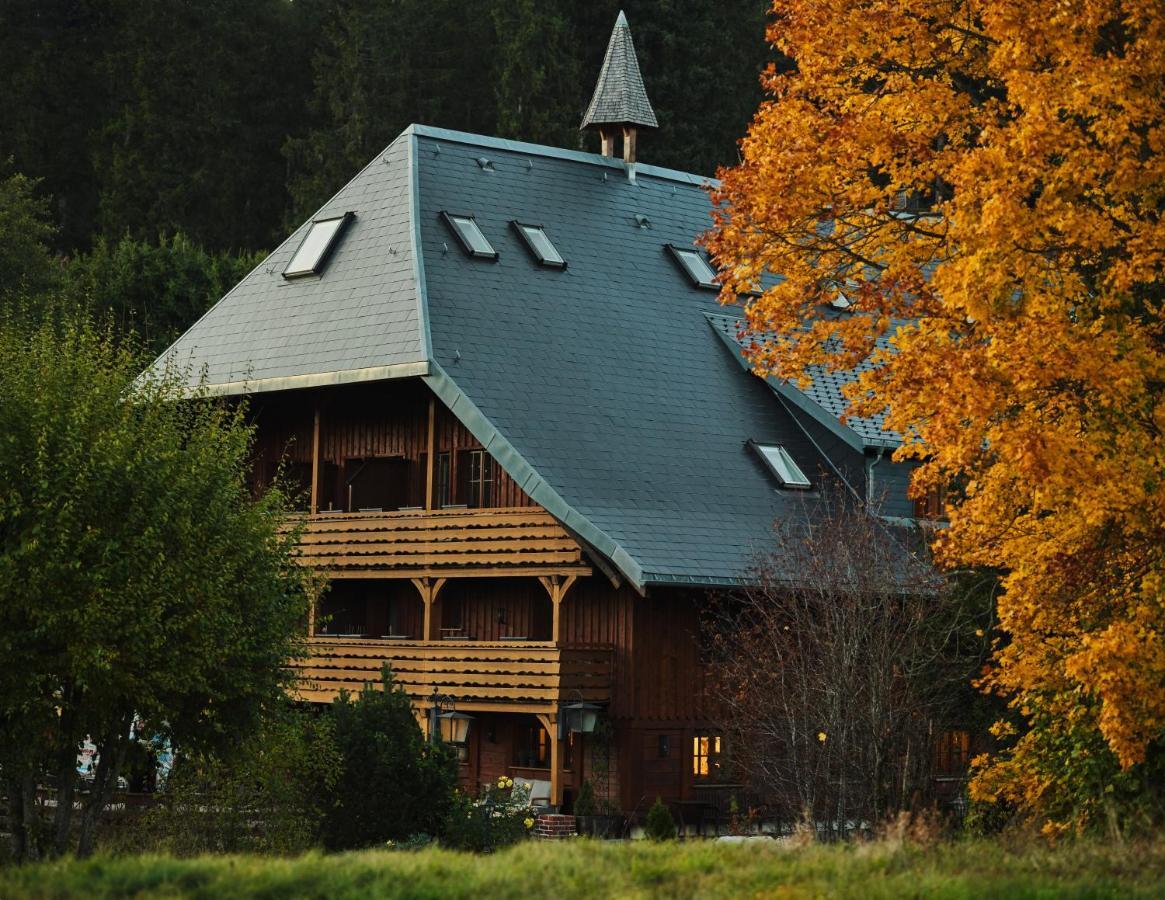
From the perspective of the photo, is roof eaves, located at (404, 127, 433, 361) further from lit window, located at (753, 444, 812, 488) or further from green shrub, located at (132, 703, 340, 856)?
green shrub, located at (132, 703, 340, 856)

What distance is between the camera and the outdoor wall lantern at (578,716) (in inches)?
1172

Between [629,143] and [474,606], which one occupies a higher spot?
[629,143]

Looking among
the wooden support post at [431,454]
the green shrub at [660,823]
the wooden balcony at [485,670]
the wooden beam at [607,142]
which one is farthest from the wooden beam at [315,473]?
the green shrub at [660,823]

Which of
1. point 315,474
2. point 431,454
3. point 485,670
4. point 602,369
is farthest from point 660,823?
point 315,474

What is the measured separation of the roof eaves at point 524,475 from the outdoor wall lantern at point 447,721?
3.51 meters

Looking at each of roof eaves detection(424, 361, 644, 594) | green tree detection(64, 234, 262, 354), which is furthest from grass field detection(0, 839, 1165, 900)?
green tree detection(64, 234, 262, 354)

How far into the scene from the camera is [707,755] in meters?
31.3

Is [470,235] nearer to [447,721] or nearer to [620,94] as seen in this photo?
[620,94]

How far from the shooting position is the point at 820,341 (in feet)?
64.2

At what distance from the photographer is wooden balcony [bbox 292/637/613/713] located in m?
30.0

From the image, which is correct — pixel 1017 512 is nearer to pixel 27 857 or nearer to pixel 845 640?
pixel 845 640

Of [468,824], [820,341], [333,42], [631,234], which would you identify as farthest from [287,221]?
[820,341]

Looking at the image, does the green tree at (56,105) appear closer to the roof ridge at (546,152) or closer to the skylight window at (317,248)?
the roof ridge at (546,152)

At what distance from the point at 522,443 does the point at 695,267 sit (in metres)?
8.84
